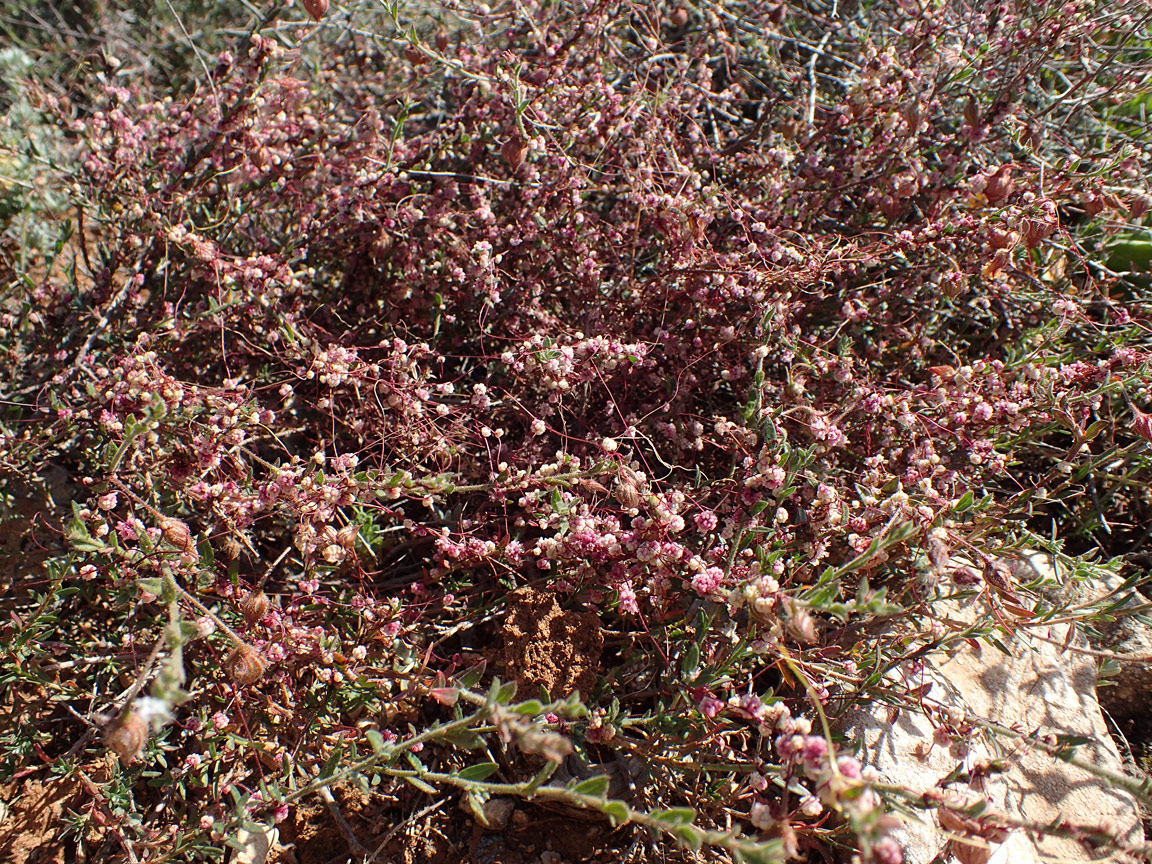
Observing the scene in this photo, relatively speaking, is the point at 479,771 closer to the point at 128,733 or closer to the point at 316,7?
the point at 128,733

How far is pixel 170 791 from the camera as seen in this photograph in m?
2.08

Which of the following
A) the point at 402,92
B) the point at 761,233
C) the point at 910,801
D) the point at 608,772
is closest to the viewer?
the point at 910,801

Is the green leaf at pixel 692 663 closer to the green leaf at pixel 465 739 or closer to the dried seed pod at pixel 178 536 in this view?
the green leaf at pixel 465 739

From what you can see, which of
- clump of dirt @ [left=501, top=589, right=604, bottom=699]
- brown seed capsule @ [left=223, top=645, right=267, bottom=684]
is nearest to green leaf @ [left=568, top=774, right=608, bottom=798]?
clump of dirt @ [left=501, top=589, right=604, bottom=699]

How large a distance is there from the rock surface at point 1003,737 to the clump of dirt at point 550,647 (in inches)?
24.7

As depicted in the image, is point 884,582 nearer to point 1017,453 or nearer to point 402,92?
point 1017,453

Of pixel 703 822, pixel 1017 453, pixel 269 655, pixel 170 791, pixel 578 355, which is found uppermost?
pixel 1017 453

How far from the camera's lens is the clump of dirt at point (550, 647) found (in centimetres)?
198

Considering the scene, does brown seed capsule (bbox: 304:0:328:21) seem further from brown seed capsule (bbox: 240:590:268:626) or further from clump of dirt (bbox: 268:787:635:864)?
clump of dirt (bbox: 268:787:635:864)

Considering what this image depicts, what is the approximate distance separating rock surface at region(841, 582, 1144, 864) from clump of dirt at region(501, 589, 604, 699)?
627mm

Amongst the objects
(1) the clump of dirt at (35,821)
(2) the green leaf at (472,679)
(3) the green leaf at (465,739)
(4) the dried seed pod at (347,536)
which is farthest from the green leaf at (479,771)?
(1) the clump of dirt at (35,821)

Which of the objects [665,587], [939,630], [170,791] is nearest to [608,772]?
[665,587]

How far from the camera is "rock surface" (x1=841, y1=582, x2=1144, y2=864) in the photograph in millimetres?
1896

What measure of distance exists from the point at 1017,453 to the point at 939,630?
718 millimetres
